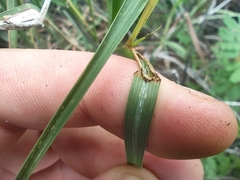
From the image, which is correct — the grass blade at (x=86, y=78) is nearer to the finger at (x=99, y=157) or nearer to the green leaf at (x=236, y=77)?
the finger at (x=99, y=157)

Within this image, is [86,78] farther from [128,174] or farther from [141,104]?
[128,174]

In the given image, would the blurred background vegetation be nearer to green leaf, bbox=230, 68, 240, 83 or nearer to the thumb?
green leaf, bbox=230, 68, 240, 83

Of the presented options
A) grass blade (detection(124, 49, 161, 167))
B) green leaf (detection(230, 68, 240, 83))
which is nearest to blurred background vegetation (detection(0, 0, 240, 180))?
green leaf (detection(230, 68, 240, 83))

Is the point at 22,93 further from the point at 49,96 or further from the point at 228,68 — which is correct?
the point at 228,68

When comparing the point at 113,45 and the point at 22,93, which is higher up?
the point at 113,45

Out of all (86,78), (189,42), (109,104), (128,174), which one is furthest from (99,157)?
(189,42)

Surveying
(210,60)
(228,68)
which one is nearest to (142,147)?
(228,68)

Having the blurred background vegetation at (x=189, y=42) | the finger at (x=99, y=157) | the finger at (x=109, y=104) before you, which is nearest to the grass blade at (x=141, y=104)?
the finger at (x=109, y=104)
